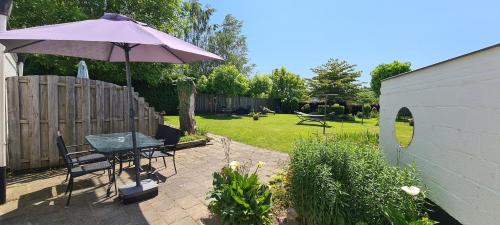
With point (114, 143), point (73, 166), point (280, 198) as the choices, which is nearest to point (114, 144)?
point (114, 143)

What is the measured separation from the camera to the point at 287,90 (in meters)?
26.7

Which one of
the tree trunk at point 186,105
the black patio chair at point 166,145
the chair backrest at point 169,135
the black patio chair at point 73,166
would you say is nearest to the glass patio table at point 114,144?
the black patio chair at point 73,166

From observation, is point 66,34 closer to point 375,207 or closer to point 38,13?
point 375,207

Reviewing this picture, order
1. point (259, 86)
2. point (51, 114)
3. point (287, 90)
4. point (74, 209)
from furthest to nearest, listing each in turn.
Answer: point (287, 90) → point (259, 86) → point (51, 114) → point (74, 209)

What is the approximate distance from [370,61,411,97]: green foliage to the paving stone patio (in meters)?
27.2

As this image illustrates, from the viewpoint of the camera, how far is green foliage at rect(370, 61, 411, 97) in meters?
26.8

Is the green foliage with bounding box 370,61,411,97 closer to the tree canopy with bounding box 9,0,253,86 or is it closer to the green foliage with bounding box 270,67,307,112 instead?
the green foliage with bounding box 270,67,307,112

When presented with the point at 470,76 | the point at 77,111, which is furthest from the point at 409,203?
the point at 77,111

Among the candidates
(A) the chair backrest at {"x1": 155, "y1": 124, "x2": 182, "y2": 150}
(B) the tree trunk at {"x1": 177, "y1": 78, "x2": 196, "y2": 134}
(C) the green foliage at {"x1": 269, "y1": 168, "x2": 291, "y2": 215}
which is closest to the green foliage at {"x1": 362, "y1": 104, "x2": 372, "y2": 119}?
Result: (B) the tree trunk at {"x1": 177, "y1": 78, "x2": 196, "y2": 134}

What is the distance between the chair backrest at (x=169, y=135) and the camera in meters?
4.70

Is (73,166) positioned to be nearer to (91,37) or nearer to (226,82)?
(91,37)

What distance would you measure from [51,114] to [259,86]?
69.6ft

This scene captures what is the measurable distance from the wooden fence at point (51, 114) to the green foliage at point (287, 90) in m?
21.5

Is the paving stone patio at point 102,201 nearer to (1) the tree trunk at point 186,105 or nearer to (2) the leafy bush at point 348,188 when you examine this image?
(2) the leafy bush at point 348,188
